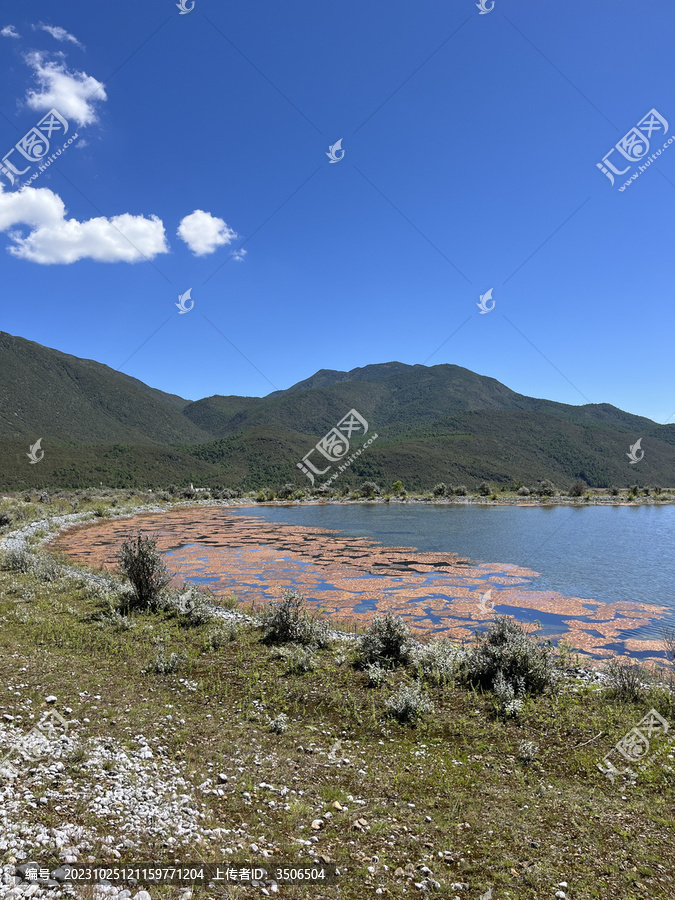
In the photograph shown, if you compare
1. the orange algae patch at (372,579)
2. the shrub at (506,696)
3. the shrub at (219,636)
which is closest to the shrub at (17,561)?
the orange algae patch at (372,579)

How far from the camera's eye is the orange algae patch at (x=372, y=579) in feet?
41.8

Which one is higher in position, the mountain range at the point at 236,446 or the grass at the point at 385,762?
the mountain range at the point at 236,446

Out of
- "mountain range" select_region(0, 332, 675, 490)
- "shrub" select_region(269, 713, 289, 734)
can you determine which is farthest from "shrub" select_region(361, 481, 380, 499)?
"shrub" select_region(269, 713, 289, 734)

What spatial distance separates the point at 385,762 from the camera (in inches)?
232

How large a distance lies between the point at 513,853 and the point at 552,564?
17.8m

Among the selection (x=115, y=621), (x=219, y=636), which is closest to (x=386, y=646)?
(x=219, y=636)

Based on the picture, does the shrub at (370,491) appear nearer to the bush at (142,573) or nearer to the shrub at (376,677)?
the bush at (142,573)

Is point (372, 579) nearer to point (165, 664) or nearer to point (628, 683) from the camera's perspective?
point (165, 664)

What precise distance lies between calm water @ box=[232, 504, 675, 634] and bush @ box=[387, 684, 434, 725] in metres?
9.53

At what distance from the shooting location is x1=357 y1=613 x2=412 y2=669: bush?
29.9ft

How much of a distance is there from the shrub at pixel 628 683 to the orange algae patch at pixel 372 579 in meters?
2.38

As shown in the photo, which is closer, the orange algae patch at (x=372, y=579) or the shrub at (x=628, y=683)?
the shrub at (x=628, y=683)

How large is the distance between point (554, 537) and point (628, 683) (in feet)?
69.7

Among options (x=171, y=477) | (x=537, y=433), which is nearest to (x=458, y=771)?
(x=171, y=477)
